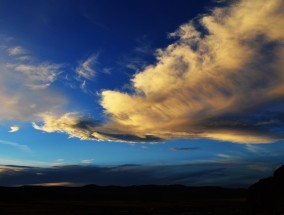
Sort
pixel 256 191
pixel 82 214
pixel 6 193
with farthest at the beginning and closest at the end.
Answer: pixel 6 193 < pixel 82 214 < pixel 256 191

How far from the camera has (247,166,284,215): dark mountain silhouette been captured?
51884 mm

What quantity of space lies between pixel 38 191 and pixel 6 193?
26.5 metres

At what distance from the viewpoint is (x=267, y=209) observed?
53.4 metres

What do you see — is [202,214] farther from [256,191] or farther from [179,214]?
[256,191]

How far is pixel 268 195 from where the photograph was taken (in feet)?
181

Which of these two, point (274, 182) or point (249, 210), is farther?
point (249, 210)

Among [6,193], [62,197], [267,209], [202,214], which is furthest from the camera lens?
[62,197]

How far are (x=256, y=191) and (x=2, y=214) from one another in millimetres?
50892

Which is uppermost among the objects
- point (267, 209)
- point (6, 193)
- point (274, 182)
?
point (6, 193)

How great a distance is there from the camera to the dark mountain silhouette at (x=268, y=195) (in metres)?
51.9

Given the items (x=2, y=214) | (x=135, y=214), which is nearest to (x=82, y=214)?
(x=135, y=214)

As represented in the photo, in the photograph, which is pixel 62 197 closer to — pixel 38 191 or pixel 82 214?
pixel 38 191

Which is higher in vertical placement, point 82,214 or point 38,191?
point 38,191

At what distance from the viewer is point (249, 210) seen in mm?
60375
